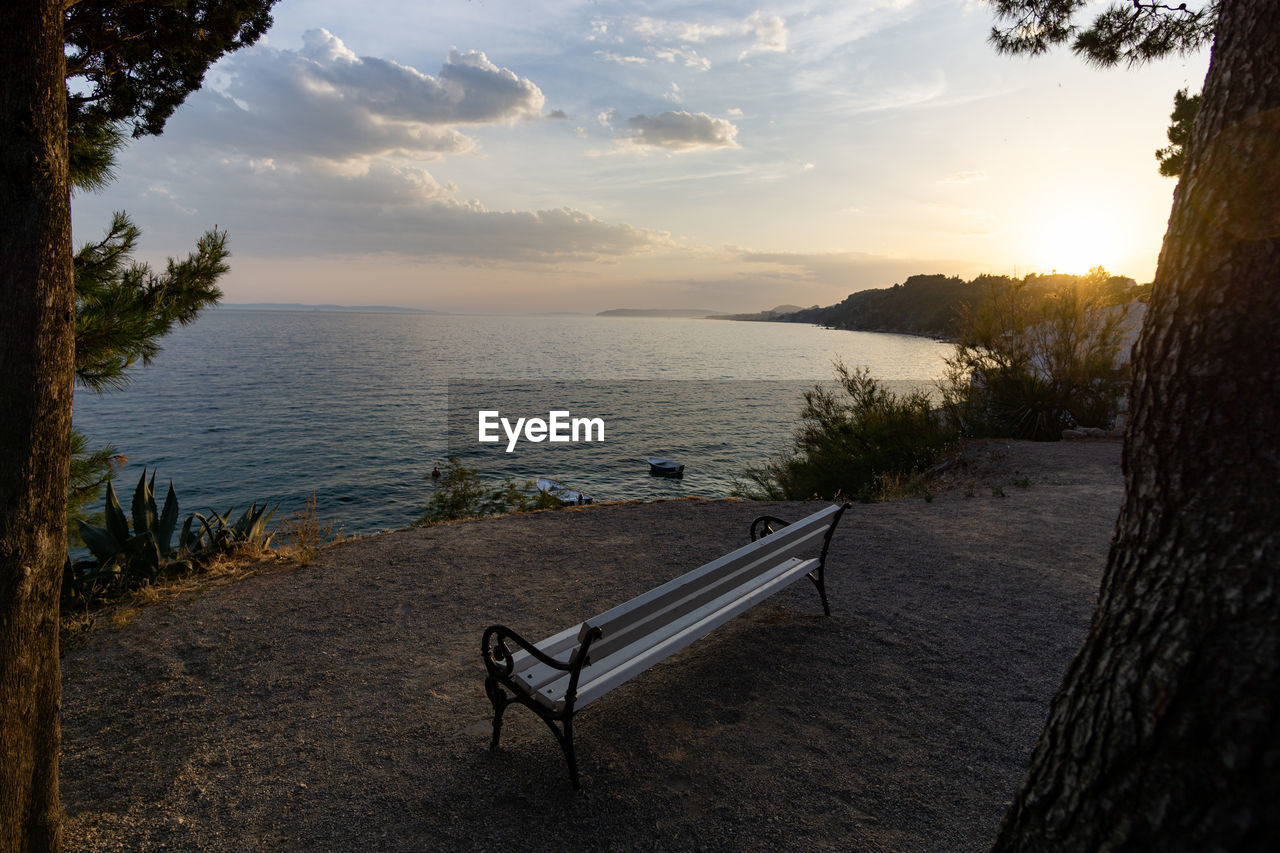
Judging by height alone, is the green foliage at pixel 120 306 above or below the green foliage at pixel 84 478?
above

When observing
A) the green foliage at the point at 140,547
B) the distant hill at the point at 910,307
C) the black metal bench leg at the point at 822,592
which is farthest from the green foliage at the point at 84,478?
the distant hill at the point at 910,307

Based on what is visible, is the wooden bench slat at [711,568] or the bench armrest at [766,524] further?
the bench armrest at [766,524]

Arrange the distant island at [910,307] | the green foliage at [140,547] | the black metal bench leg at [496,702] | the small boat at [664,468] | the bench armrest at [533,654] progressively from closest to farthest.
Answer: the bench armrest at [533,654]
the black metal bench leg at [496,702]
the green foliage at [140,547]
the small boat at [664,468]
the distant island at [910,307]

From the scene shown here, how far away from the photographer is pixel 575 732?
12.1 ft

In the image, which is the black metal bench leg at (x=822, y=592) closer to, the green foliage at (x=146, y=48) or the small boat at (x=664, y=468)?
the green foliage at (x=146, y=48)

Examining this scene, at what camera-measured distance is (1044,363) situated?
13.7 m

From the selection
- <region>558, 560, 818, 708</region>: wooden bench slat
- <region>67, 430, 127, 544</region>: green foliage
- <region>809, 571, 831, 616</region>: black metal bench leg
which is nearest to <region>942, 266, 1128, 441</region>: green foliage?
<region>809, 571, 831, 616</region>: black metal bench leg

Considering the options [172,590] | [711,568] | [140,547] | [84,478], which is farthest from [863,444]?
[84,478]

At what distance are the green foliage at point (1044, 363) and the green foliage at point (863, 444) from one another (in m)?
1.15

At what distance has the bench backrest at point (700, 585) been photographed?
3.23m

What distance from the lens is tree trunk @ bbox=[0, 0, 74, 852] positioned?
2.43 meters

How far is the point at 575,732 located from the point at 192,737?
2.08 meters

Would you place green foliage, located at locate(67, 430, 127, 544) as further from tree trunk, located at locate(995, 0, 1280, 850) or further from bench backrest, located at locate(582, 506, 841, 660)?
tree trunk, located at locate(995, 0, 1280, 850)

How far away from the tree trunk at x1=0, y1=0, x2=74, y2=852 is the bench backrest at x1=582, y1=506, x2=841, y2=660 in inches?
84.3
